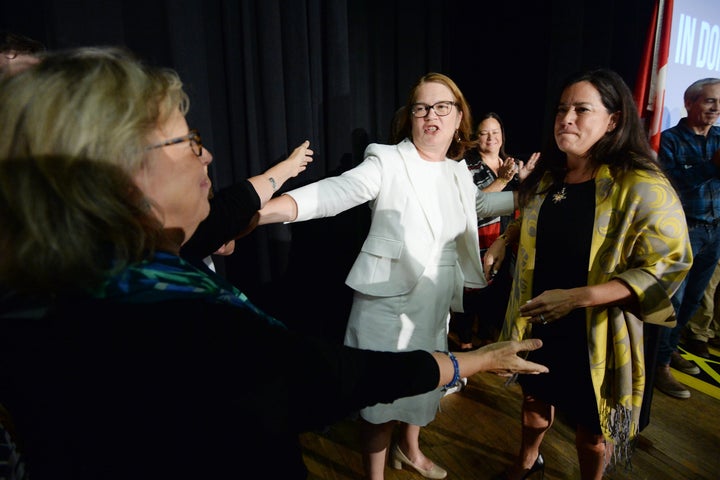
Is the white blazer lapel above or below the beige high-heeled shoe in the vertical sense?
above

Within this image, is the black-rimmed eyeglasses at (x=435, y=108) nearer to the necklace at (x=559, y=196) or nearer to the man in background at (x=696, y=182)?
the necklace at (x=559, y=196)

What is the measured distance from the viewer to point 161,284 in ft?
1.91

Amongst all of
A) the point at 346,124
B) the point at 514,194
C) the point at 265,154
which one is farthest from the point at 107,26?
the point at 514,194

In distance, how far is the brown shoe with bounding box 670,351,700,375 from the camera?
2.62 meters

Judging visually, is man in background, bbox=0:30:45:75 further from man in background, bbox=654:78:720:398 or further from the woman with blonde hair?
man in background, bbox=654:78:720:398

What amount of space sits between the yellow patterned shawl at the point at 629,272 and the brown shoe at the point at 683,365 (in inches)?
73.1

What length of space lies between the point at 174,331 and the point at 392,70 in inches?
84.3

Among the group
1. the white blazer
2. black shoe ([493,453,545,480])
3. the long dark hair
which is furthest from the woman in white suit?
black shoe ([493,453,545,480])

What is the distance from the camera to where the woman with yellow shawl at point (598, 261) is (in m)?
1.16

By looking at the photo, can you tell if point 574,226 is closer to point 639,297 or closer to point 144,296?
point 639,297

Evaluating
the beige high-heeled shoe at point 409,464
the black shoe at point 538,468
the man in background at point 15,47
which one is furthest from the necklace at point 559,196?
the man in background at point 15,47

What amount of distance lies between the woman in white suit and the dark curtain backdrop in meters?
0.50

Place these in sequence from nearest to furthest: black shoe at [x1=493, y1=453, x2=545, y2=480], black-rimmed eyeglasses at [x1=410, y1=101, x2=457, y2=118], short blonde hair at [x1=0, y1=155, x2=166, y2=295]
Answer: short blonde hair at [x1=0, y1=155, x2=166, y2=295] → black-rimmed eyeglasses at [x1=410, y1=101, x2=457, y2=118] → black shoe at [x1=493, y1=453, x2=545, y2=480]

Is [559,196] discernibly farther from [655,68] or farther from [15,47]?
[655,68]
